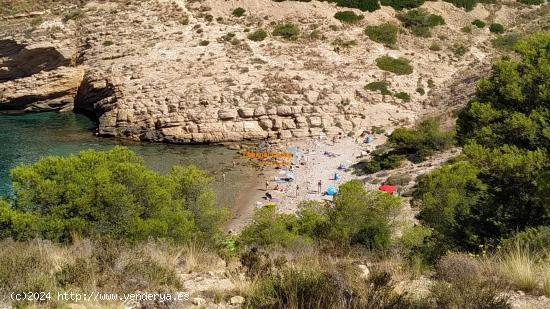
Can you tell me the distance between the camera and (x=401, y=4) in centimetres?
5366

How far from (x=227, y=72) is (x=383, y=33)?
16.8 metres

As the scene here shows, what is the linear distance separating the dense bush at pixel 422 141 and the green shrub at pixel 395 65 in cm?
1241

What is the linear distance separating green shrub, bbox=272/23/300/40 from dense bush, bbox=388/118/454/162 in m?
17.9

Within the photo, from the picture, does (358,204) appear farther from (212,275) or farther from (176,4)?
(176,4)

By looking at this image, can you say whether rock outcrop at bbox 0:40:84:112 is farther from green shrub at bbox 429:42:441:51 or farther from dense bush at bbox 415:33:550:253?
dense bush at bbox 415:33:550:253

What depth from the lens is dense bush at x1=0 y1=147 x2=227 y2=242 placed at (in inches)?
479

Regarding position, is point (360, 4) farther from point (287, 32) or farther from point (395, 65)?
point (395, 65)

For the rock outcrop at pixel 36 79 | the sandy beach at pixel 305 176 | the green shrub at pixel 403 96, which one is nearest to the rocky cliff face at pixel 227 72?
the rock outcrop at pixel 36 79

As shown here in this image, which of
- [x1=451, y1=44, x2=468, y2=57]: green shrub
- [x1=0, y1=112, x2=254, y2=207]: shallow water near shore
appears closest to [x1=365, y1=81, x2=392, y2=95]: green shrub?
[x1=451, y1=44, x2=468, y2=57]: green shrub

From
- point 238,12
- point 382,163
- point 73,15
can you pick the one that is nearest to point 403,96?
point 382,163

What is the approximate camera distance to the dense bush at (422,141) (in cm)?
3170


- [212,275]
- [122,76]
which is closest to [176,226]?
[212,275]

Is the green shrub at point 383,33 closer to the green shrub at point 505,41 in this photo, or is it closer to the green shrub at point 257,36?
the green shrub at point 257,36

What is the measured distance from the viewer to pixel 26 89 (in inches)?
1956
